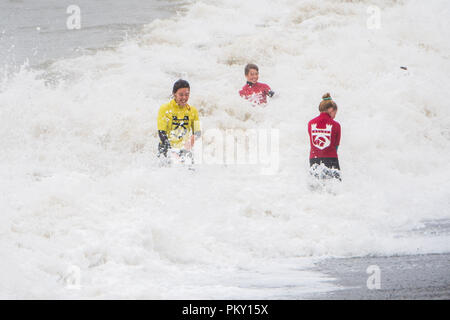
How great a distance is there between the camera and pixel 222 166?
7.66 metres

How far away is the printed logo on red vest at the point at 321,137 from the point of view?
634 centimetres

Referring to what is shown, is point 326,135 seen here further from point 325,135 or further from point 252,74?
point 252,74

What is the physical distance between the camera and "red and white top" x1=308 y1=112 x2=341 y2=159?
248 inches

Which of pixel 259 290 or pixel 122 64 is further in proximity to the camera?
pixel 122 64

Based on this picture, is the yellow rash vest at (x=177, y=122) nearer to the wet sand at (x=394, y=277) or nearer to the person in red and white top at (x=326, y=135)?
the person in red and white top at (x=326, y=135)

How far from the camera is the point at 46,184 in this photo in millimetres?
5879

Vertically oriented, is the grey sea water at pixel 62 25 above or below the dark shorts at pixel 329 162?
above

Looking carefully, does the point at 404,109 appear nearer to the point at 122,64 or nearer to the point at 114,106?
the point at 114,106

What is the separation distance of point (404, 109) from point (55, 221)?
674 cm

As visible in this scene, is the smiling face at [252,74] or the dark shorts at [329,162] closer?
the dark shorts at [329,162]

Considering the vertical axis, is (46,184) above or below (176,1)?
below

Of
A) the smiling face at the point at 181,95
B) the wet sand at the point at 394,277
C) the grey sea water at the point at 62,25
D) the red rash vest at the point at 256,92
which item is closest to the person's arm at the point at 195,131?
the smiling face at the point at 181,95

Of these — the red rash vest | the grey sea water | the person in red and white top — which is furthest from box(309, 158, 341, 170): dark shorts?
the grey sea water
